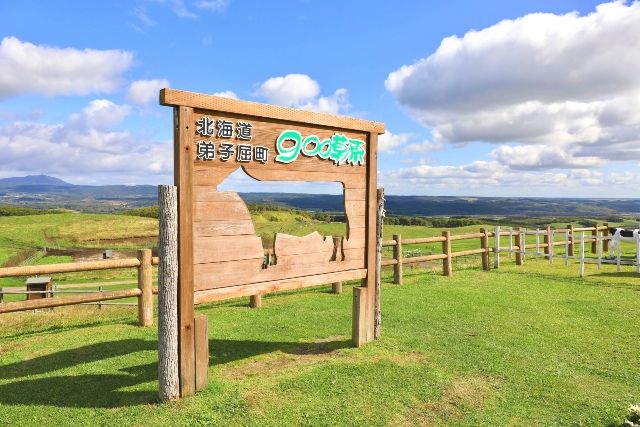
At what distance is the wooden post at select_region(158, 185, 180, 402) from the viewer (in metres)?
4.55

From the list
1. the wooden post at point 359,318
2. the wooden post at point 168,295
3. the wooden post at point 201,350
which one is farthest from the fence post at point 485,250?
the wooden post at point 168,295

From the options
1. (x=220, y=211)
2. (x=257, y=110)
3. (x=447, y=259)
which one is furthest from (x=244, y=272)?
(x=447, y=259)

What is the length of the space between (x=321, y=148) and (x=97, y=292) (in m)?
4.80

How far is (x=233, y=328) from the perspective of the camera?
7.45 m

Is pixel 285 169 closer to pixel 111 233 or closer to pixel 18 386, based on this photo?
pixel 18 386

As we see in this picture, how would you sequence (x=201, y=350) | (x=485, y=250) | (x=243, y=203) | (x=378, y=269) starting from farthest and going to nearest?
(x=485, y=250) < (x=378, y=269) < (x=243, y=203) < (x=201, y=350)

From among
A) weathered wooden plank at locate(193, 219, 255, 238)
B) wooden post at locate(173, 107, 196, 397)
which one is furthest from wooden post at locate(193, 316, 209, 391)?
weathered wooden plank at locate(193, 219, 255, 238)

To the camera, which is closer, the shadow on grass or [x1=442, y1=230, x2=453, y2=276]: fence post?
the shadow on grass

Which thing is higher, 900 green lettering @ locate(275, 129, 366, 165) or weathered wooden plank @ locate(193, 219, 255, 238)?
900 green lettering @ locate(275, 129, 366, 165)

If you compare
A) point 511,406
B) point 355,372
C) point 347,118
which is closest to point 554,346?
point 511,406

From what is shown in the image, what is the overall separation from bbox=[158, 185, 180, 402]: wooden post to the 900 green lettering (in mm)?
1558

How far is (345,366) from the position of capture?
18.4 feet

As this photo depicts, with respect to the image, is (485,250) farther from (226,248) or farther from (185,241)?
(185,241)

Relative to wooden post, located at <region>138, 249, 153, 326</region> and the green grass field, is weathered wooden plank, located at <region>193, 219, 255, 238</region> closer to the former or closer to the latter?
the green grass field
